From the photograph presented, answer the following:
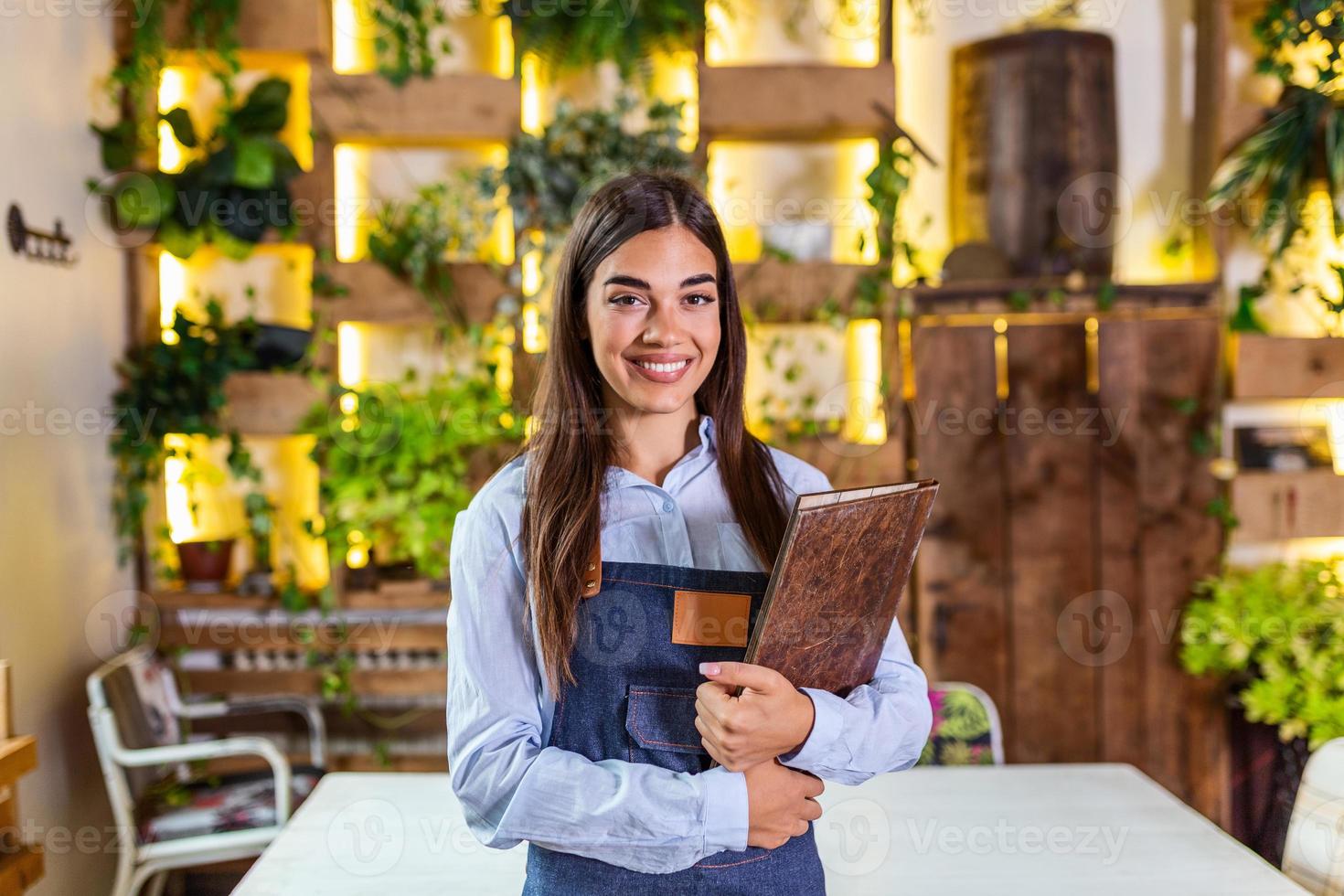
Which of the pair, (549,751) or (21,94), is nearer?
(549,751)

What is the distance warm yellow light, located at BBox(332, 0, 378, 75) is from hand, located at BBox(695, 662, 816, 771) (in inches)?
105

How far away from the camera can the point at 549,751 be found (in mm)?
1081

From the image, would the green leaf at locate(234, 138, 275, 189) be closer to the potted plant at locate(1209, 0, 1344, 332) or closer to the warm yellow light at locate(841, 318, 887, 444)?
the warm yellow light at locate(841, 318, 887, 444)

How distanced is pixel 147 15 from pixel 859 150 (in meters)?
2.17

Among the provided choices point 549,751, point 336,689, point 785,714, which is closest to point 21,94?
point 336,689

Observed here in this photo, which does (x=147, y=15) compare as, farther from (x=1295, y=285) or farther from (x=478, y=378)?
(x=1295, y=285)

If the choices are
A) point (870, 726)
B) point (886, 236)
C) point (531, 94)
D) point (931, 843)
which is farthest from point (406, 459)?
point (870, 726)

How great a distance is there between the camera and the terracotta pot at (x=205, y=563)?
3.00 meters

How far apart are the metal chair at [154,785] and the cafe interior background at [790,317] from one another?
16cm

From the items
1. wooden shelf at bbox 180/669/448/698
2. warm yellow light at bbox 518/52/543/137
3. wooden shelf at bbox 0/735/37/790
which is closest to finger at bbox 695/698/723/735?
wooden shelf at bbox 0/735/37/790

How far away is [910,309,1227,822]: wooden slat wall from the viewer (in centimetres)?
306

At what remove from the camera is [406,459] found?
2.86 metres

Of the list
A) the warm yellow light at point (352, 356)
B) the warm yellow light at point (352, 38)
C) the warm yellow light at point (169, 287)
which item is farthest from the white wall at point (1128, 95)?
the warm yellow light at point (169, 287)

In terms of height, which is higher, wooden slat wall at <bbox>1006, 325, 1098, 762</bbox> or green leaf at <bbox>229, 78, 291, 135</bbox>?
green leaf at <bbox>229, 78, 291, 135</bbox>
